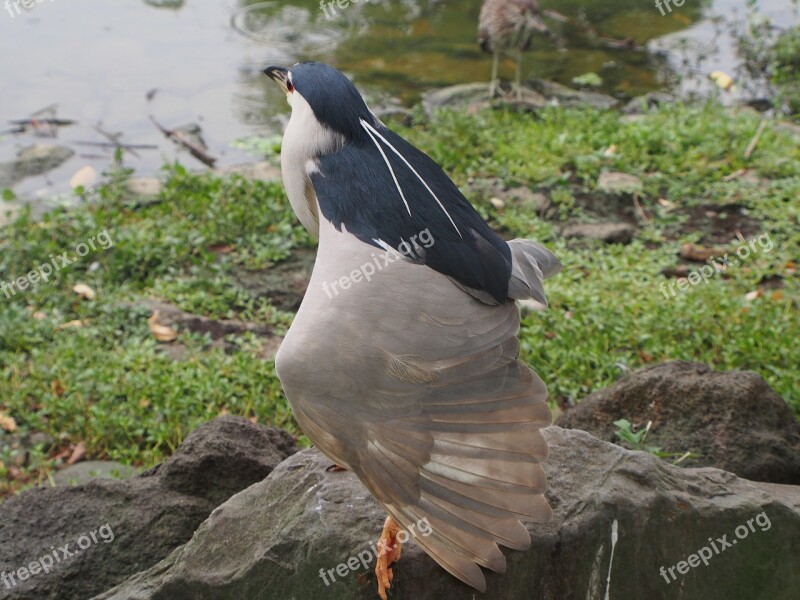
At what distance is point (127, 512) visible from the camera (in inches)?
120

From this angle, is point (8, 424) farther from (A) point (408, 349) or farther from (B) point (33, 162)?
(B) point (33, 162)

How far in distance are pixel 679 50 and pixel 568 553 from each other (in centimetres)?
849

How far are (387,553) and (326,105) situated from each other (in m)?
1.30

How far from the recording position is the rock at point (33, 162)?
707 cm

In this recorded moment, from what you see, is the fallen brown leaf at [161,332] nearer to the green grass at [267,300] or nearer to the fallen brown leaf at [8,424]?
the green grass at [267,300]

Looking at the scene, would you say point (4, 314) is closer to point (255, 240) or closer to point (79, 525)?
point (255, 240)

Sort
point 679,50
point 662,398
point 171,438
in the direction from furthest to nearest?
point 679,50 → point 171,438 → point 662,398

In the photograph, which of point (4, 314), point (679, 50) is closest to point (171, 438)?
point (4, 314)

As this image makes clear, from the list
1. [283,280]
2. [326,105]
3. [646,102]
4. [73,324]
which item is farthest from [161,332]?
[646,102]

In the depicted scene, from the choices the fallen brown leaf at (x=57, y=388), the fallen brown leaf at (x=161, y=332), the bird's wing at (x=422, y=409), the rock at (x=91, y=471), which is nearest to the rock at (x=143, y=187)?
the fallen brown leaf at (x=161, y=332)

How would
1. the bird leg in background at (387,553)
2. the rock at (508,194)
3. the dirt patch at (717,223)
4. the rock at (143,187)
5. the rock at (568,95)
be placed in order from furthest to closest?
1. the rock at (568,95)
2. the rock at (143,187)
3. the rock at (508,194)
4. the dirt patch at (717,223)
5. the bird leg in background at (387,553)

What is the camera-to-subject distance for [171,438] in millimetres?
4008

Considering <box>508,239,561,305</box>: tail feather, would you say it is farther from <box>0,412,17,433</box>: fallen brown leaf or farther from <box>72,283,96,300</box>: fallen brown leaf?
<box>72,283,96,300</box>: fallen brown leaf

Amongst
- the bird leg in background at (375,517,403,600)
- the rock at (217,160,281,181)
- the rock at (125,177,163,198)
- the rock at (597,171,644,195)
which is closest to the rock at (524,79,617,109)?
the rock at (597,171,644,195)
